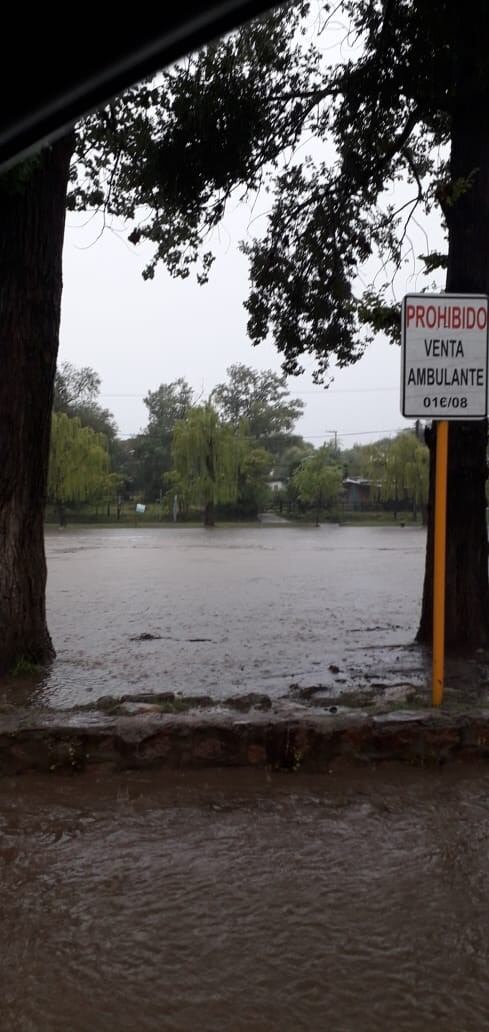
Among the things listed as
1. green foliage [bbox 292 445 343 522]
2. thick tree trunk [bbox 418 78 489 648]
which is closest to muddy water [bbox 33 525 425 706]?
thick tree trunk [bbox 418 78 489 648]

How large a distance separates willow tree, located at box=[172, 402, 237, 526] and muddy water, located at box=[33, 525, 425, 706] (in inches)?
1188

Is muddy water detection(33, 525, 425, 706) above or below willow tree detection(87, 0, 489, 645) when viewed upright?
below

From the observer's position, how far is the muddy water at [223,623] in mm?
7328

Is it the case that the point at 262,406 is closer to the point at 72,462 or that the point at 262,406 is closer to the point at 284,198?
the point at 72,462

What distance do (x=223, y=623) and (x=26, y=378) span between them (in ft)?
16.4

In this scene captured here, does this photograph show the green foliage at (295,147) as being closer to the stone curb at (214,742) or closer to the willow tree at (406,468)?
the stone curb at (214,742)

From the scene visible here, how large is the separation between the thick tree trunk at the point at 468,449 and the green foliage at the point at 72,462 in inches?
1732

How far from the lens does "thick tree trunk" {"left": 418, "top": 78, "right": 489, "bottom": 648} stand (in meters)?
7.89

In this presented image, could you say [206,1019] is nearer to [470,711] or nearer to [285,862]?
[285,862]

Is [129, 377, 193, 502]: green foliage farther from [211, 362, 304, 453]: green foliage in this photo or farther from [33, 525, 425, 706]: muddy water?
[33, 525, 425, 706]: muddy water

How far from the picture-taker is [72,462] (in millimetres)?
51219

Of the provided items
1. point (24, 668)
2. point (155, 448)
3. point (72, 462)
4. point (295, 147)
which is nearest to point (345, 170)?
point (295, 147)

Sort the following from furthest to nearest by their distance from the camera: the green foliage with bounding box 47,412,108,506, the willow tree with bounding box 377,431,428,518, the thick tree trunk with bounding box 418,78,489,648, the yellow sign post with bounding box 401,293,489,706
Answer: the willow tree with bounding box 377,431,428,518 < the green foliage with bounding box 47,412,108,506 < the thick tree trunk with bounding box 418,78,489,648 < the yellow sign post with bounding box 401,293,489,706

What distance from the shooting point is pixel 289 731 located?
5.02 meters
